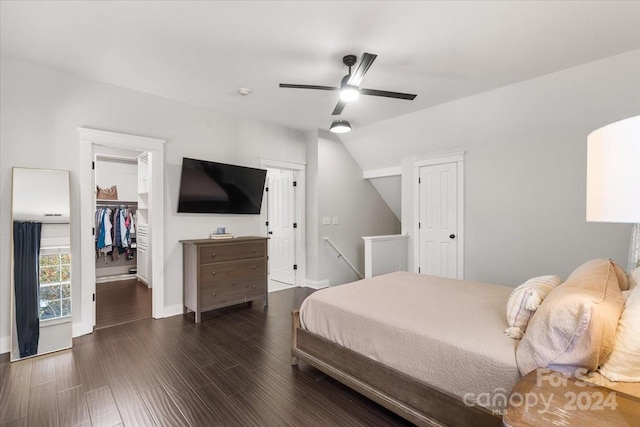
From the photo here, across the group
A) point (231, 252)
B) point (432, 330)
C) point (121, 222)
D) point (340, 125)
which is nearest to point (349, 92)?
point (340, 125)

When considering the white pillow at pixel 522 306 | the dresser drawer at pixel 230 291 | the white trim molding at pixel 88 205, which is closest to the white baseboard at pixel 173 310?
the dresser drawer at pixel 230 291

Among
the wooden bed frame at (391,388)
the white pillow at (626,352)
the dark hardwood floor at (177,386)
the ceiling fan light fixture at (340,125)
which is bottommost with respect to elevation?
the dark hardwood floor at (177,386)

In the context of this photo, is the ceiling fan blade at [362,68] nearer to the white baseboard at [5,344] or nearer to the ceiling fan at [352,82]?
the ceiling fan at [352,82]

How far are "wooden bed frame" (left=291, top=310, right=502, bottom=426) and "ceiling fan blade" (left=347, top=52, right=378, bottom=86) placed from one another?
2.07m

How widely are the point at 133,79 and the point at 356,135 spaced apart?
329 cm

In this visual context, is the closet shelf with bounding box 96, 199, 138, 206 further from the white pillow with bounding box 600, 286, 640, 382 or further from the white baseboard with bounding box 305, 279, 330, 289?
the white pillow with bounding box 600, 286, 640, 382

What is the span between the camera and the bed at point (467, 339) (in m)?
1.24

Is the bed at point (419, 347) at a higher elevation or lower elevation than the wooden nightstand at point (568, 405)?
lower

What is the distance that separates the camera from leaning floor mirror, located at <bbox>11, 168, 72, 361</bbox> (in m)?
2.74

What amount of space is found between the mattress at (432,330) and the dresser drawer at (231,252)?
1.72 metres

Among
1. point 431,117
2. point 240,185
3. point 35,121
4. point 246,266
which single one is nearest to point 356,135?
point 431,117

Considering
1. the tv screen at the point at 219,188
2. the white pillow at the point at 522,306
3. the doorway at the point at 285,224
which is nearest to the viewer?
the white pillow at the point at 522,306

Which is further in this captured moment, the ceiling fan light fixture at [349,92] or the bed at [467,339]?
the ceiling fan light fixture at [349,92]

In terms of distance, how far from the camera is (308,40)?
2484 mm
